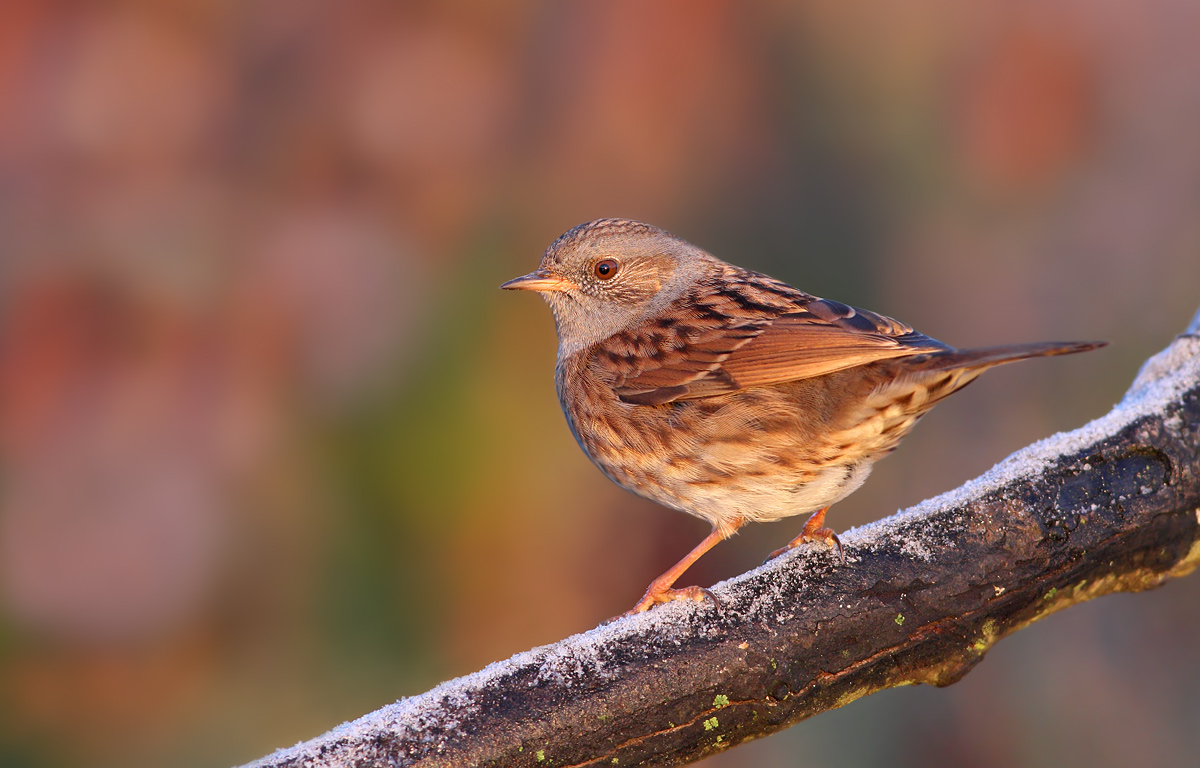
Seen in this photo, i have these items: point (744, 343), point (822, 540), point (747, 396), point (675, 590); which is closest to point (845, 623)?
point (822, 540)

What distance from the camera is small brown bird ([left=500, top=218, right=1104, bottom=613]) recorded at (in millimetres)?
2592

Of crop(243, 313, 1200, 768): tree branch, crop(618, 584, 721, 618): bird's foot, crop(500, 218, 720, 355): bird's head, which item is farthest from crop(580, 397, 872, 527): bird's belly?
crop(500, 218, 720, 355): bird's head

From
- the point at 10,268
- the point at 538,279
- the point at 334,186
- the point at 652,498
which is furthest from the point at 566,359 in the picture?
the point at 10,268

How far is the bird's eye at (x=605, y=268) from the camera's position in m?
3.29

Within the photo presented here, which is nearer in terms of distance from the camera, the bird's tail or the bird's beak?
the bird's tail

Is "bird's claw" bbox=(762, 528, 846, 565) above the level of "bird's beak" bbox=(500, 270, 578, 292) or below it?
below

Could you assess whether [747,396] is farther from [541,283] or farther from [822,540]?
[541,283]

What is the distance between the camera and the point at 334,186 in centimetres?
518

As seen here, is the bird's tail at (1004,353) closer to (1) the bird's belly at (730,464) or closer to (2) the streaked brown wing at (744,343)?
(2) the streaked brown wing at (744,343)

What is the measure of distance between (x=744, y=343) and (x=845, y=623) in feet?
2.72

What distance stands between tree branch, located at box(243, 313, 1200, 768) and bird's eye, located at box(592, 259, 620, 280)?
3.74 feet

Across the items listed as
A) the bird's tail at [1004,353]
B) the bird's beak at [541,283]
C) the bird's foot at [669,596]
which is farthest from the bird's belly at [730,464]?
the bird's beak at [541,283]

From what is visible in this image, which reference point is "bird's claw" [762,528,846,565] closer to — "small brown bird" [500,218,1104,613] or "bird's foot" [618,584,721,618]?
"small brown bird" [500,218,1104,613]

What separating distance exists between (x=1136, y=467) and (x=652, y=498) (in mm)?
1234
